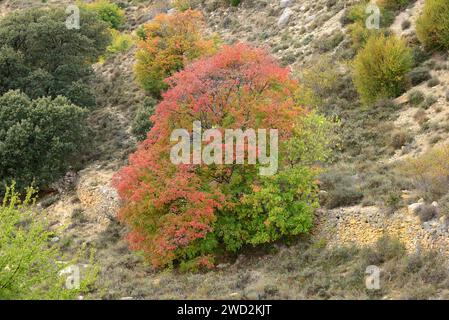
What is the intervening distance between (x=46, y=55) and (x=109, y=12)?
12.1 m

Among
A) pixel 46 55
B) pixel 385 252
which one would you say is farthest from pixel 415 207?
pixel 46 55

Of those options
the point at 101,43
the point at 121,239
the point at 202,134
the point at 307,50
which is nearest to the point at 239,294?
the point at 202,134

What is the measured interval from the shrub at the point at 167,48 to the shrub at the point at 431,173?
1584cm

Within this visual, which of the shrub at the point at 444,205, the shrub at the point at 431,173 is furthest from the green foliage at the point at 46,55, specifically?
the shrub at the point at 444,205

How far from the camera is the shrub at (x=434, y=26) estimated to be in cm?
2716

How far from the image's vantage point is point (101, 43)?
40.1 m

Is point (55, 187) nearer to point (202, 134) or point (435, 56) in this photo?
point (202, 134)

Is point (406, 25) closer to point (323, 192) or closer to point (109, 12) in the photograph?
point (323, 192)

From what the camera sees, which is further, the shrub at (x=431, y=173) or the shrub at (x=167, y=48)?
the shrub at (x=167, y=48)

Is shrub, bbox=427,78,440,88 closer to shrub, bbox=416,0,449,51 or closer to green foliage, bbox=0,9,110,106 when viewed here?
shrub, bbox=416,0,449,51

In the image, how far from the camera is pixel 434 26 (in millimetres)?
27562

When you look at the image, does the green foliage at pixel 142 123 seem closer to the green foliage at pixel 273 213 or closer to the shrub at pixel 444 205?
the green foliage at pixel 273 213

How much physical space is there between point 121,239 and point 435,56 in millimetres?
17637

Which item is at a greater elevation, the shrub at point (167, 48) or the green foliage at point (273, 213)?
the shrub at point (167, 48)
